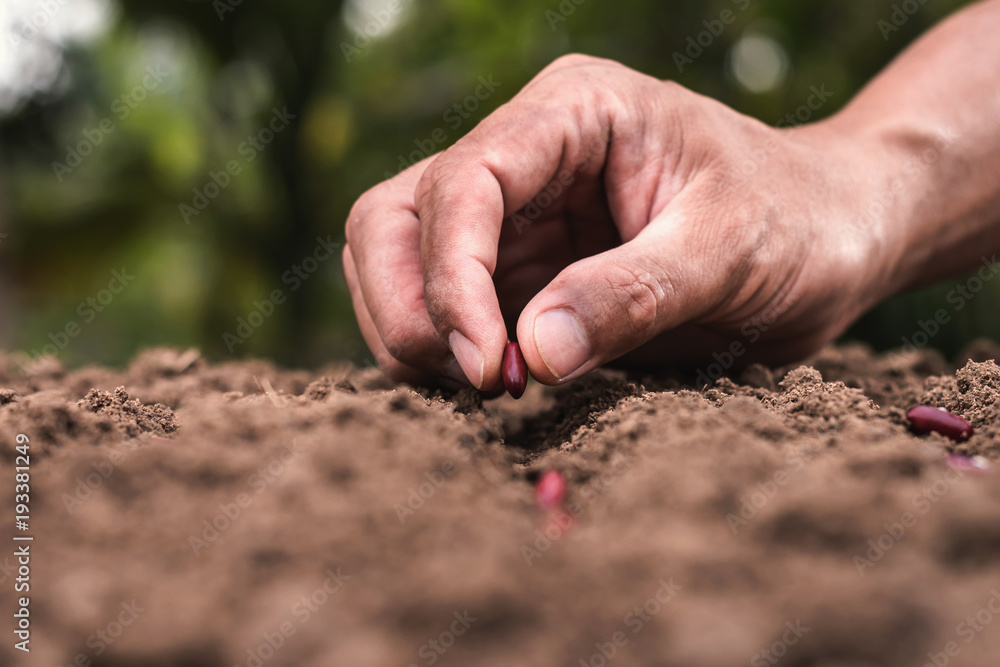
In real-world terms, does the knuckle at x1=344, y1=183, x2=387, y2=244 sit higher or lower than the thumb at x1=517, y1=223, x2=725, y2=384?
higher

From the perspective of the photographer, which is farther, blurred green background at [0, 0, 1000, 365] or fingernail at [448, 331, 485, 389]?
blurred green background at [0, 0, 1000, 365]

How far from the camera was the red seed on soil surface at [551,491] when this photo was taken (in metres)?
0.80

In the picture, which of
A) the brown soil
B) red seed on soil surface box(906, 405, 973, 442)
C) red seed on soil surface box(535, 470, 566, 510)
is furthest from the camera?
red seed on soil surface box(906, 405, 973, 442)

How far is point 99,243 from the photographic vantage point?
→ 4449 millimetres

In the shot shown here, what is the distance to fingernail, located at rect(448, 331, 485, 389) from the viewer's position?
3.70 ft

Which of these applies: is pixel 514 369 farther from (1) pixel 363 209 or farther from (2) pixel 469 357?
(1) pixel 363 209

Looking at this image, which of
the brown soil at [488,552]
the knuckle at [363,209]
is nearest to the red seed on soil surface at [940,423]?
the brown soil at [488,552]

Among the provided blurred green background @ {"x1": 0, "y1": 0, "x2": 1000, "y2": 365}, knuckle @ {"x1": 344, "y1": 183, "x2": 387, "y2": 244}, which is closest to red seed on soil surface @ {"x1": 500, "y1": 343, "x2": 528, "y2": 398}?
knuckle @ {"x1": 344, "y1": 183, "x2": 387, "y2": 244}

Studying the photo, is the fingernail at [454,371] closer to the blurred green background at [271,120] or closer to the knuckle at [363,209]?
the knuckle at [363,209]

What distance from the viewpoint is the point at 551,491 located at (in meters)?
0.81

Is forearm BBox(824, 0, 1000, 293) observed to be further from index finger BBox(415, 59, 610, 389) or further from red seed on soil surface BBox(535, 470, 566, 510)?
red seed on soil surface BBox(535, 470, 566, 510)

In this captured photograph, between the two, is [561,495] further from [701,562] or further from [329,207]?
[329,207]

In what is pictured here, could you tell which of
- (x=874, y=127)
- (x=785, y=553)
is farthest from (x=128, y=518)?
(x=874, y=127)

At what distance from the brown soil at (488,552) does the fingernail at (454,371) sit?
0.48 m
